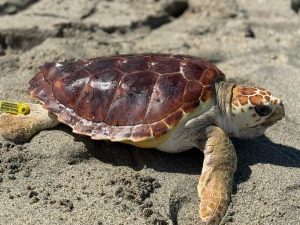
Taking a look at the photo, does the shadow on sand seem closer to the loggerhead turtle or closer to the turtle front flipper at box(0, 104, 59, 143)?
the loggerhead turtle

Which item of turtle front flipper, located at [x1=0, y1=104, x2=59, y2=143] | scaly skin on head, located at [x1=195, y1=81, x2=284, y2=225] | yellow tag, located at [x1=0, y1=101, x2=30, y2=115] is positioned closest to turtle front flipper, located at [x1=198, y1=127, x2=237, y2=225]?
scaly skin on head, located at [x1=195, y1=81, x2=284, y2=225]

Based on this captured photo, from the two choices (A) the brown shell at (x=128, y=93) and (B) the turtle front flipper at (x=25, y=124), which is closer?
(A) the brown shell at (x=128, y=93)

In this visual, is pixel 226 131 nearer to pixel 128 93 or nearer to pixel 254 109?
pixel 254 109

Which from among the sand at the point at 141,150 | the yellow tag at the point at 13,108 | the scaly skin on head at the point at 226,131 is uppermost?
the scaly skin on head at the point at 226,131

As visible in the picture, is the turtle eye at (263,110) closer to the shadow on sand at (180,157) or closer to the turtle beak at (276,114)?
the turtle beak at (276,114)

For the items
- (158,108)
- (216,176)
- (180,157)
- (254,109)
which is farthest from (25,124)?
(254,109)

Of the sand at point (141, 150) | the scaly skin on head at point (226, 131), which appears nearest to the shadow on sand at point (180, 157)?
the sand at point (141, 150)

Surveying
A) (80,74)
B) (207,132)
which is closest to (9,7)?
(80,74)
